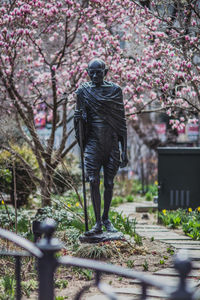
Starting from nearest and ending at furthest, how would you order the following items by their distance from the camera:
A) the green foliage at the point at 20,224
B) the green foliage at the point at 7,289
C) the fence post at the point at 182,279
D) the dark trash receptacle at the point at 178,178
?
the fence post at the point at 182,279 < the green foliage at the point at 7,289 < the green foliage at the point at 20,224 < the dark trash receptacle at the point at 178,178

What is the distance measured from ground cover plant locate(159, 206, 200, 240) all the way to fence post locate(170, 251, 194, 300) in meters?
5.57

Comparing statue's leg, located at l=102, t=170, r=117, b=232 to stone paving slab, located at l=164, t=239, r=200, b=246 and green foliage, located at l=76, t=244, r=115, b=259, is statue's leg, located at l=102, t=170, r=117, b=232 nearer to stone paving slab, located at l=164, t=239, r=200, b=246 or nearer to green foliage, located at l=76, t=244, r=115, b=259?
green foliage, located at l=76, t=244, r=115, b=259

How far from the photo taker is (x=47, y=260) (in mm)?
2449

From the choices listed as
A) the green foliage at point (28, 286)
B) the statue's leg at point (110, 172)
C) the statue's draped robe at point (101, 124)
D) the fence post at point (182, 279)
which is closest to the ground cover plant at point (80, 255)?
the green foliage at point (28, 286)

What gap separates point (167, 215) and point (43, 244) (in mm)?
6856

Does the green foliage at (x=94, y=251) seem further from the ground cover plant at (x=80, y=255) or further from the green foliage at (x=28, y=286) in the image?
the green foliage at (x=28, y=286)

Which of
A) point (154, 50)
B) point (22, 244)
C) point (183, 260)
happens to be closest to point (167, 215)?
point (154, 50)

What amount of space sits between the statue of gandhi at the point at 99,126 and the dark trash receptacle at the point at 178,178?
3361mm

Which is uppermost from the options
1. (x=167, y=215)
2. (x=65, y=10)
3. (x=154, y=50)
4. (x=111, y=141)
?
(x=65, y=10)

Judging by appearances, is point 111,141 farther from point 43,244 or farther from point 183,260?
point 183,260

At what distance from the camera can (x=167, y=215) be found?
907 cm

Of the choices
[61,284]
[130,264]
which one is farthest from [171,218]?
[61,284]

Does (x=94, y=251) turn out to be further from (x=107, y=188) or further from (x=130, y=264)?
(x=107, y=188)

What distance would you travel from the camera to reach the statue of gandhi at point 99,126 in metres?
6.34
